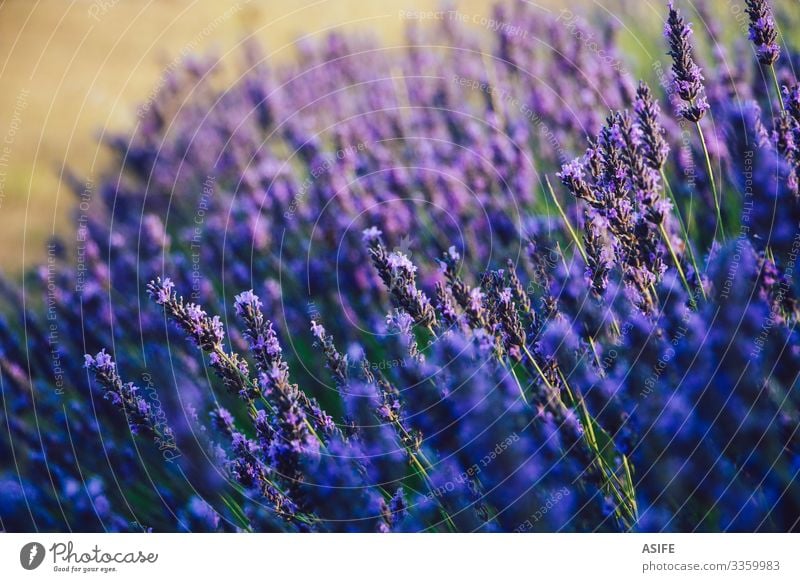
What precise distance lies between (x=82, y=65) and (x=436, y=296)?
895 millimetres

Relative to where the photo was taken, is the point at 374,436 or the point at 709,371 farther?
the point at 374,436

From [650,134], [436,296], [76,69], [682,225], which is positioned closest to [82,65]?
[76,69]

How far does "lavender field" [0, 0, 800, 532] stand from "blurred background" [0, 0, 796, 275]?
37mm

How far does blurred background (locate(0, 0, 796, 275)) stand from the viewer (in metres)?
1.52

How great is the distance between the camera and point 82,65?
5.01 feet

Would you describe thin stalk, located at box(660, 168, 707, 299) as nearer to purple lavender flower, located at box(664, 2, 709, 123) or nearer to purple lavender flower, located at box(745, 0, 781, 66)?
purple lavender flower, located at box(664, 2, 709, 123)

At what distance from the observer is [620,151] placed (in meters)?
1.23

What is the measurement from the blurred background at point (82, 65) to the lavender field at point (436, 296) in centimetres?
4

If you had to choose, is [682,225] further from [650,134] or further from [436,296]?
[436,296]

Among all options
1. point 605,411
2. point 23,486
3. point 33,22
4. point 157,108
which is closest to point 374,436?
point 605,411

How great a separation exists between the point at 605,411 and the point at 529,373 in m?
0.15

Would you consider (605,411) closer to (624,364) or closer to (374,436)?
(624,364)

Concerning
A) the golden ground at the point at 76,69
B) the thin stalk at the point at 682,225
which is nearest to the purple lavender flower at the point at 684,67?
the thin stalk at the point at 682,225

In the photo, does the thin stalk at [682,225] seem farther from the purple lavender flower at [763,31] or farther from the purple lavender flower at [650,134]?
the purple lavender flower at [763,31]
